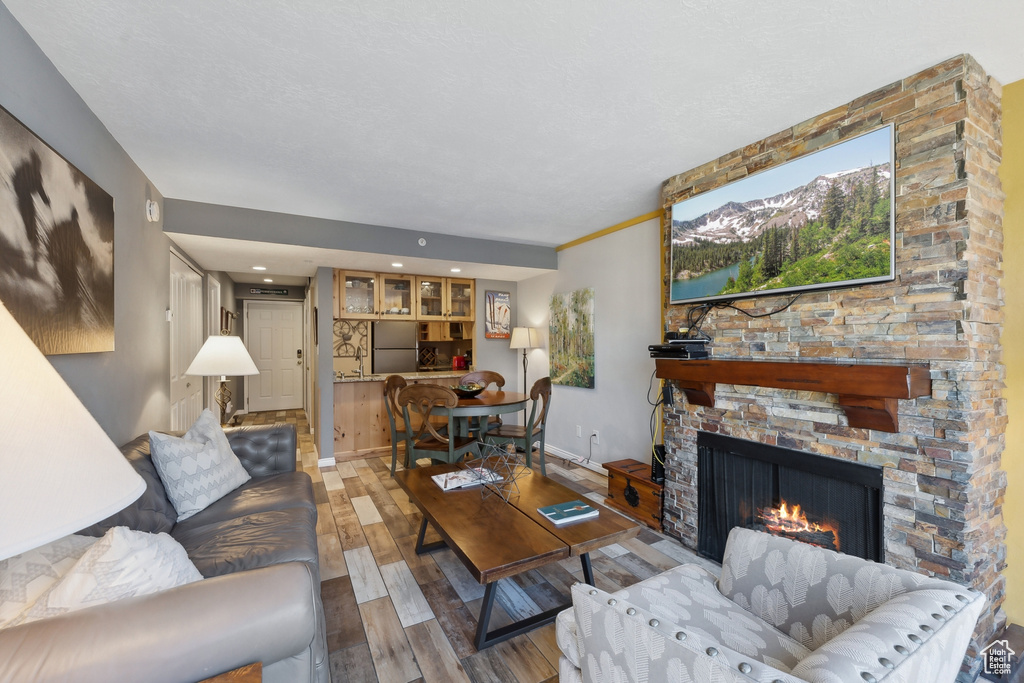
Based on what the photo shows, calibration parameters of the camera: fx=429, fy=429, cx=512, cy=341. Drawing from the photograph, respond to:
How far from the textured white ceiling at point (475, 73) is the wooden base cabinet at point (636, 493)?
7.11 feet

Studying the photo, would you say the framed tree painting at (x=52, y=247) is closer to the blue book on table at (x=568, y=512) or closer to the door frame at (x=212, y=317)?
the blue book on table at (x=568, y=512)

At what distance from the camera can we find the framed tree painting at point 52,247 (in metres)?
1.40

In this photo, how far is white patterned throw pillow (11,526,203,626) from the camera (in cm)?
93

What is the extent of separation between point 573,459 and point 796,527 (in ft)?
8.46

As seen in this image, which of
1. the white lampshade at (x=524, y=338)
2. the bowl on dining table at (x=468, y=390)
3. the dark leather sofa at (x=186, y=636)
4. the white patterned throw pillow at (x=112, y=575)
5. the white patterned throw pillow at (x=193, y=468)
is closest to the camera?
the dark leather sofa at (x=186, y=636)

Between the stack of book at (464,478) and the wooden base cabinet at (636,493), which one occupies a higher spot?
the stack of book at (464,478)

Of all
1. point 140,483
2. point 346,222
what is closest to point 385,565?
point 140,483

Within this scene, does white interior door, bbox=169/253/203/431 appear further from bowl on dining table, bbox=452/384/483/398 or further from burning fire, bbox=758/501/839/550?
burning fire, bbox=758/501/839/550

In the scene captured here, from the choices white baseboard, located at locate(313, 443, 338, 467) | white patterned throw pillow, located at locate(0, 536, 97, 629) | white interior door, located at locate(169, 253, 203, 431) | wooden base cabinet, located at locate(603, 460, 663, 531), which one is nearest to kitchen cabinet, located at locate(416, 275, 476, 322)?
white baseboard, located at locate(313, 443, 338, 467)

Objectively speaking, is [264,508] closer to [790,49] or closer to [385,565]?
[385,565]

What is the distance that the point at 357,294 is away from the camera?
16.5 ft

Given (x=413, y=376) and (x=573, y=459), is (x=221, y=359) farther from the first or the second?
(x=573, y=459)

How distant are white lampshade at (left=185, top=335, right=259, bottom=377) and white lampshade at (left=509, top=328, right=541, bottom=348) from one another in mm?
2869

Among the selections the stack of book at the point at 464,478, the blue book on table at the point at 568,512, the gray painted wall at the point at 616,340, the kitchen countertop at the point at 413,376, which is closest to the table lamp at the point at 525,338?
the gray painted wall at the point at 616,340
